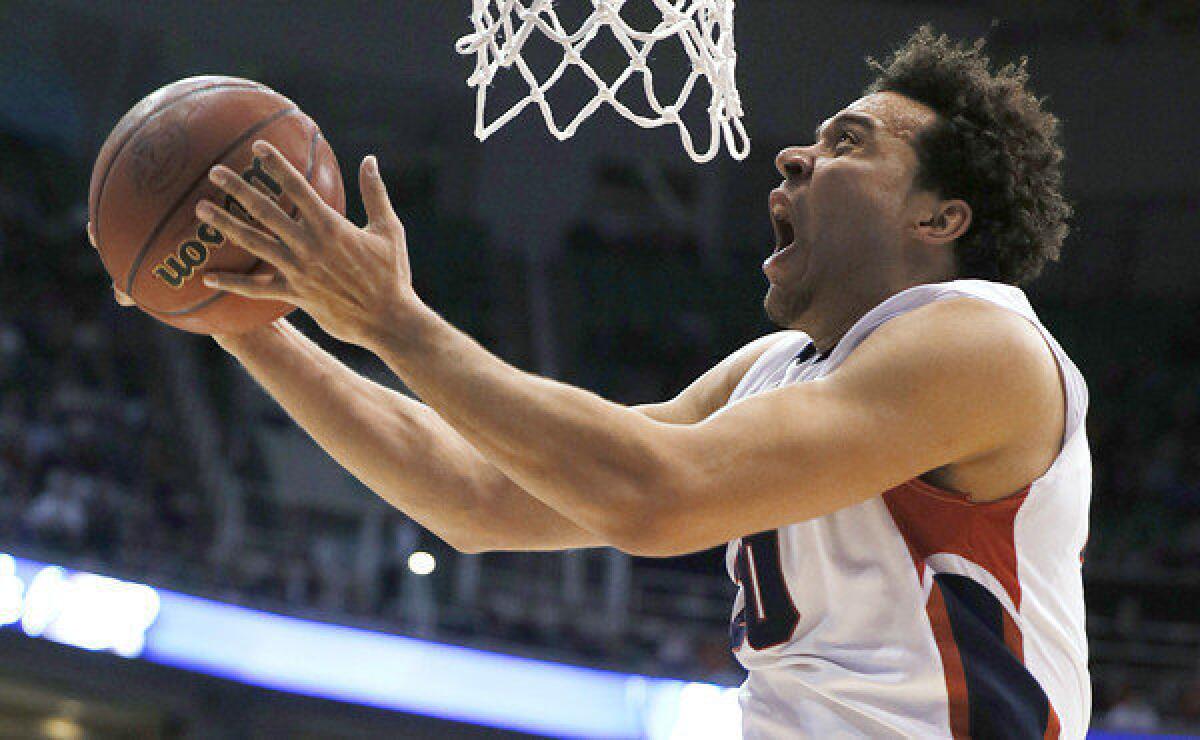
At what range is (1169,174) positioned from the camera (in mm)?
9133

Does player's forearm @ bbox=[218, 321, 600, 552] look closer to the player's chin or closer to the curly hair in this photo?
the player's chin

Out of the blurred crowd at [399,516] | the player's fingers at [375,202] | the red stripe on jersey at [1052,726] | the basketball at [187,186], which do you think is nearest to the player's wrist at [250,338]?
the basketball at [187,186]

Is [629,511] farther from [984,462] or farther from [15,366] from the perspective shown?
[15,366]

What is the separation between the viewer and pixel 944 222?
2.02 metres

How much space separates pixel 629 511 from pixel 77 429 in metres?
7.58

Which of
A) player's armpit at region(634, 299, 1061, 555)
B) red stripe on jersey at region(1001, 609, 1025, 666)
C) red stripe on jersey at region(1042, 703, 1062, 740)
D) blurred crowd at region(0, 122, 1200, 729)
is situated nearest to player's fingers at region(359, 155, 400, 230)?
player's armpit at region(634, 299, 1061, 555)

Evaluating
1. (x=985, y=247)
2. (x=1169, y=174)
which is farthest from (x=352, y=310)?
(x=1169, y=174)

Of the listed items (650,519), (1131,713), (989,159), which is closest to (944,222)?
(989,159)

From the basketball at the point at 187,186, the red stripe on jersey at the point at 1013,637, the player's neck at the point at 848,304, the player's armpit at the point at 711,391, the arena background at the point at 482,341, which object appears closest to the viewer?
the red stripe on jersey at the point at 1013,637

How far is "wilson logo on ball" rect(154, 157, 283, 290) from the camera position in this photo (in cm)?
173

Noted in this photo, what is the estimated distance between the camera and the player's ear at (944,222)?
2008 mm

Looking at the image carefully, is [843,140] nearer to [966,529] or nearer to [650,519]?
[966,529]

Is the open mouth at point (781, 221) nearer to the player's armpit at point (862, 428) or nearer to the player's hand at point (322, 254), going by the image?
the player's armpit at point (862, 428)

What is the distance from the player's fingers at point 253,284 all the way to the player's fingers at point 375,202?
139mm
